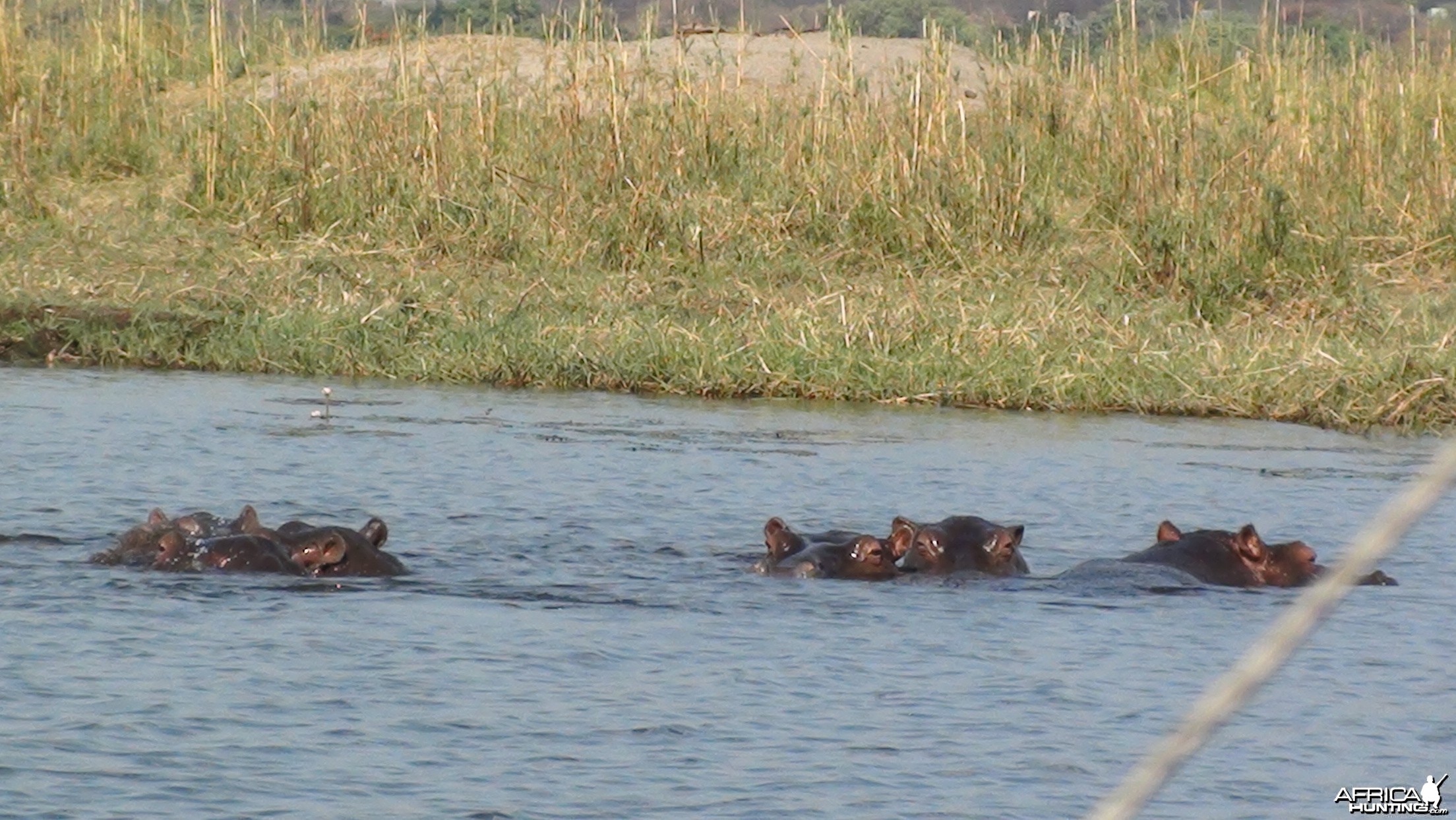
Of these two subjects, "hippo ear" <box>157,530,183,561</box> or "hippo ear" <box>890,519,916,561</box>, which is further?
"hippo ear" <box>890,519,916,561</box>

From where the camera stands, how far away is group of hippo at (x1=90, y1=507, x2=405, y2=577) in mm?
5309

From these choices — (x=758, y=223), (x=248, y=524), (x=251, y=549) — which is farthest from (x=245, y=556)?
(x=758, y=223)

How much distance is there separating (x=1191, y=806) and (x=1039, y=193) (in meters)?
7.93

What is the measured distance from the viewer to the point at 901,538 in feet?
18.4

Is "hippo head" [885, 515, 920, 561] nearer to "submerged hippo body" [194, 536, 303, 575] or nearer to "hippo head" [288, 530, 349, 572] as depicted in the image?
"hippo head" [288, 530, 349, 572]

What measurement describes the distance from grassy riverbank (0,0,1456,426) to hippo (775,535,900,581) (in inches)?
124

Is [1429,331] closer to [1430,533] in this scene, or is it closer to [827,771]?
[1430,533]

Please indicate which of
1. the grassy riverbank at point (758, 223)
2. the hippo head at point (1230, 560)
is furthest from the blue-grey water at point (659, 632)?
the grassy riverbank at point (758, 223)

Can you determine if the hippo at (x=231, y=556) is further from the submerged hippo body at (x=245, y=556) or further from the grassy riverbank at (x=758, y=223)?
the grassy riverbank at (x=758, y=223)

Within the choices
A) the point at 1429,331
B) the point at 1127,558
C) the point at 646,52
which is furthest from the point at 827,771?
the point at 646,52

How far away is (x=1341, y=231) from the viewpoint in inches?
423

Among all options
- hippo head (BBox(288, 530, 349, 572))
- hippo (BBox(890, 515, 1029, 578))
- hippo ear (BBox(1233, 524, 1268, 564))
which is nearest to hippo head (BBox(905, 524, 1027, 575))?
hippo (BBox(890, 515, 1029, 578))

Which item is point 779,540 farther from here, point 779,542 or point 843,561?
point 843,561

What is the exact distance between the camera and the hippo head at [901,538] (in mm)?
5590
